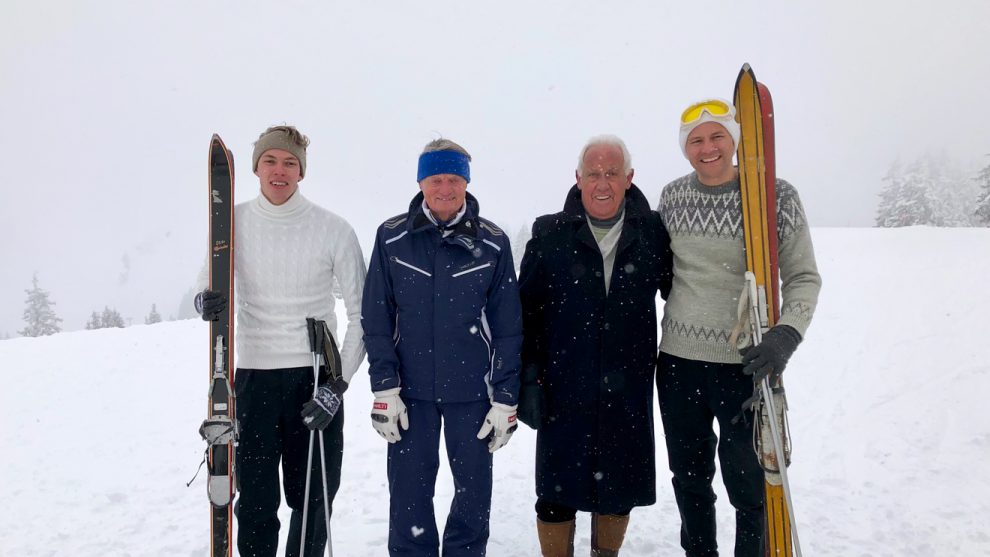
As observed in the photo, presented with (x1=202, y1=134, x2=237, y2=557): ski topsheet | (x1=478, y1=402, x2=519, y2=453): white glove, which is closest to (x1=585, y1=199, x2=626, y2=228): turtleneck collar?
(x1=478, y1=402, x2=519, y2=453): white glove

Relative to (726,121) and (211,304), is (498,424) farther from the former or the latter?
(726,121)

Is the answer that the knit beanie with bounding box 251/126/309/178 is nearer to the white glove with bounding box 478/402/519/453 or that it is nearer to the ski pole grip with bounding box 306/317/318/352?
the ski pole grip with bounding box 306/317/318/352

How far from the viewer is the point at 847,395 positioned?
753 cm

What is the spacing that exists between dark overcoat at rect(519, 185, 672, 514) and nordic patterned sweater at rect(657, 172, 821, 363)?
0.18 metres

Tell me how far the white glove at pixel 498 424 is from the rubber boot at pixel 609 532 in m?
0.97

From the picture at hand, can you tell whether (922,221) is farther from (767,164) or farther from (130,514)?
(130,514)

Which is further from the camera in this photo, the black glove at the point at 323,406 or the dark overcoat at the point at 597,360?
the dark overcoat at the point at 597,360

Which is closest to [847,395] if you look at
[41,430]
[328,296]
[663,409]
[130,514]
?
[663,409]

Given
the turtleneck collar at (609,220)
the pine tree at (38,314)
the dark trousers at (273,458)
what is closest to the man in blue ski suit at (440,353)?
the dark trousers at (273,458)

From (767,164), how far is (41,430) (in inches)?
341

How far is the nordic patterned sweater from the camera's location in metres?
2.86

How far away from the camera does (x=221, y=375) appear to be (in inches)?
113

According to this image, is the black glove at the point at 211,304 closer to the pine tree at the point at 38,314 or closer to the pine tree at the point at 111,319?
the pine tree at the point at 111,319

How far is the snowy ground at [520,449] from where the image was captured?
404 cm
